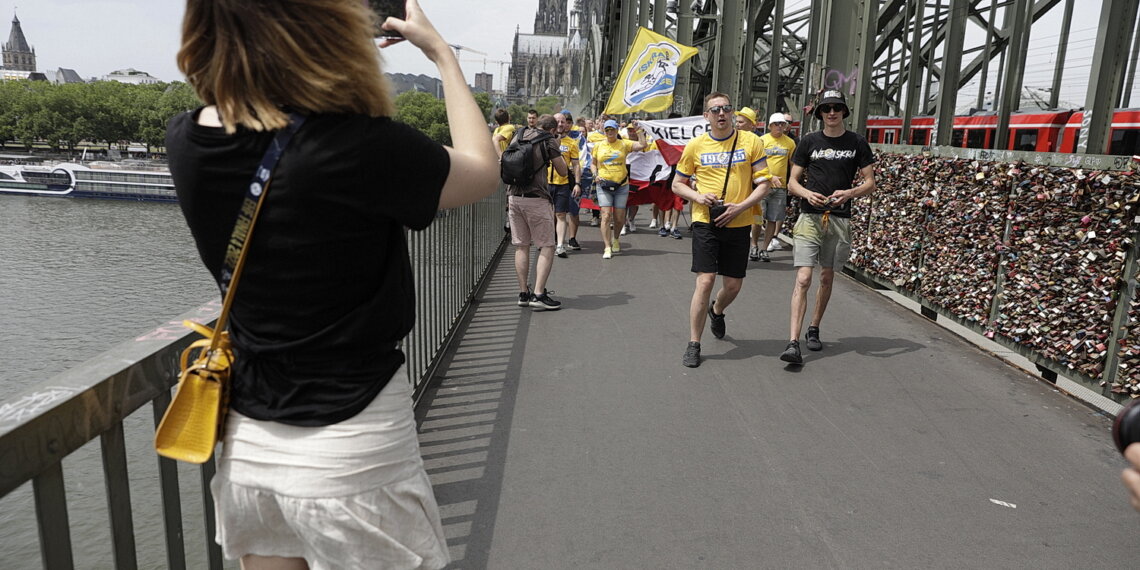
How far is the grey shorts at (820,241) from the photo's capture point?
20.0ft

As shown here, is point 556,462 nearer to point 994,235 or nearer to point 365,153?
point 365,153

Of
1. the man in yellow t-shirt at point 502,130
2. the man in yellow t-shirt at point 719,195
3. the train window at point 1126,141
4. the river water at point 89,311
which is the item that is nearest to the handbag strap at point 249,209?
the river water at point 89,311

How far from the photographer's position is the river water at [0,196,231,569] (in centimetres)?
414

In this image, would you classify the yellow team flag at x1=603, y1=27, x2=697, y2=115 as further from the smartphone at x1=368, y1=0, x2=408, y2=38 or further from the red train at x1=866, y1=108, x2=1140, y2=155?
the smartphone at x1=368, y1=0, x2=408, y2=38

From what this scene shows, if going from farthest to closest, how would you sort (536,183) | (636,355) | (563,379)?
(536,183), (636,355), (563,379)

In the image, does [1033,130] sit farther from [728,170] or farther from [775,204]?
[728,170]

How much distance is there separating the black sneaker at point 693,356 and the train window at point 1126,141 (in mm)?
8190

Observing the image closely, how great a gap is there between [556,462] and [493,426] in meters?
0.58

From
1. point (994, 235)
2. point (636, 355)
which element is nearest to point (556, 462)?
point (636, 355)

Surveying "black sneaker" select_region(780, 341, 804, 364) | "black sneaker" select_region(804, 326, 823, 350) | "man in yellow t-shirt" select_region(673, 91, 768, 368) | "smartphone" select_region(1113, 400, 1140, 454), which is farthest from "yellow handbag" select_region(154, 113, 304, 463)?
Answer: "black sneaker" select_region(804, 326, 823, 350)

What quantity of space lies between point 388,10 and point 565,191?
8.84 m

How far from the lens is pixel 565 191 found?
10617 mm

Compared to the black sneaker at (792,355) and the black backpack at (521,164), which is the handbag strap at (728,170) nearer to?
the black sneaker at (792,355)

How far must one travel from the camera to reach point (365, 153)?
1477 mm
